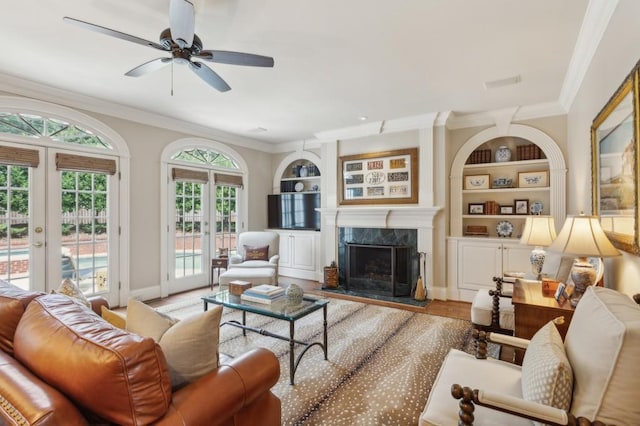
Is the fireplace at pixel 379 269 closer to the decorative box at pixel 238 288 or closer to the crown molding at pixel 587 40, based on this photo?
the decorative box at pixel 238 288

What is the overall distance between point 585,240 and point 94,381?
7.74ft

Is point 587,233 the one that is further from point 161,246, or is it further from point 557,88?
point 161,246

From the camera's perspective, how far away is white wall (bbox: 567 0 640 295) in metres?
1.67

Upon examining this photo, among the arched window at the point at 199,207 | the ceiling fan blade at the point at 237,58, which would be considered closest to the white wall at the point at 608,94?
the ceiling fan blade at the point at 237,58

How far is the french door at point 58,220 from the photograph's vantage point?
10.8 feet

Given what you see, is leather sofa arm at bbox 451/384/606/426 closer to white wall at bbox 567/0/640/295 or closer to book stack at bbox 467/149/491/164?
white wall at bbox 567/0/640/295

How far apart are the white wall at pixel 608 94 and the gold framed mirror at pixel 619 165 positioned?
0.12 m

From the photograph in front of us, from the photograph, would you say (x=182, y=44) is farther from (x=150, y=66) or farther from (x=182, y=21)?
(x=150, y=66)

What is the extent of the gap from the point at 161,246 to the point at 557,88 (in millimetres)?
5306

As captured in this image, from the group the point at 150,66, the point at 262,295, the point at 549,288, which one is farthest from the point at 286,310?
the point at 150,66

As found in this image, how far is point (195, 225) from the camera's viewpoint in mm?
5082

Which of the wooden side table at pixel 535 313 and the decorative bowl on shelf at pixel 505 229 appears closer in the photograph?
the wooden side table at pixel 535 313

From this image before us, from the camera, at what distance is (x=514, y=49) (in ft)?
8.64

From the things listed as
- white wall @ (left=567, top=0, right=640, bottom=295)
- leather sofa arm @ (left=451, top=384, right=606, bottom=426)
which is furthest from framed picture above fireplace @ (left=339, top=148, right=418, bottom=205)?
leather sofa arm @ (left=451, top=384, right=606, bottom=426)
